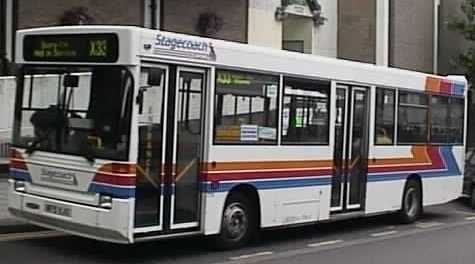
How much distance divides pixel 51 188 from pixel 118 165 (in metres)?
1.17

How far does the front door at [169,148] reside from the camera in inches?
409

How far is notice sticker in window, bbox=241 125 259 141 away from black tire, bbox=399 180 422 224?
15.5 ft

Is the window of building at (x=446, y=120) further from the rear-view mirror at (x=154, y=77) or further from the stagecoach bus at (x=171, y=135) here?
the rear-view mirror at (x=154, y=77)

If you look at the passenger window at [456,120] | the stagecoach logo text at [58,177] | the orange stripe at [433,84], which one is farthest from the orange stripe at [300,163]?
the stagecoach logo text at [58,177]

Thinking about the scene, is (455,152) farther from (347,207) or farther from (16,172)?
(16,172)

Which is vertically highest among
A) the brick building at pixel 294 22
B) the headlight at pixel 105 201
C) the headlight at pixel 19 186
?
the brick building at pixel 294 22

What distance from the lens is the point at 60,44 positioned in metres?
10.9

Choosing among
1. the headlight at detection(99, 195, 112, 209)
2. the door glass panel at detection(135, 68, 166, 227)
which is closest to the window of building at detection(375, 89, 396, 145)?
the door glass panel at detection(135, 68, 166, 227)

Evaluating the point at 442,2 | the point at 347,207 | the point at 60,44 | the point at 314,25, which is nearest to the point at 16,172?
the point at 60,44

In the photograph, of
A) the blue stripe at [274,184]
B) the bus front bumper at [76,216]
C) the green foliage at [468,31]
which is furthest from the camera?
the green foliage at [468,31]

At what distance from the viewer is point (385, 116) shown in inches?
595

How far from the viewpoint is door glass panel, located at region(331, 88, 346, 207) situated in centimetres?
1381

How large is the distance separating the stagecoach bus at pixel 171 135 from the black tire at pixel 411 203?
2.28 meters

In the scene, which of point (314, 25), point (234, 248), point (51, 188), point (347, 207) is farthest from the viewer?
point (314, 25)
